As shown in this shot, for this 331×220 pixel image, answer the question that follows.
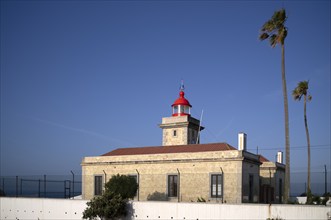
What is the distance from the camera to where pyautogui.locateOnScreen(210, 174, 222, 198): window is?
29214mm

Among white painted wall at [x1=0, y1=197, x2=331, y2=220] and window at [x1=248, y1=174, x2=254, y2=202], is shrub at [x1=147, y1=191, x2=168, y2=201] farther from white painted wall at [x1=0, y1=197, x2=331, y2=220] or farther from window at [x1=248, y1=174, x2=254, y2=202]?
white painted wall at [x1=0, y1=197, x2=331, y2=220]

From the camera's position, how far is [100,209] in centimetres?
2375

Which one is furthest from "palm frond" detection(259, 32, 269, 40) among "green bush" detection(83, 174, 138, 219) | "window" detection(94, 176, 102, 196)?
"window" detection(94, 176, 102, 196)

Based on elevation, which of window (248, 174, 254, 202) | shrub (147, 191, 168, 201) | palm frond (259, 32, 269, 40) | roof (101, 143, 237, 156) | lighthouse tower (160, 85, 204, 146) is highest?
palm frond (259, 32, 269, 40)

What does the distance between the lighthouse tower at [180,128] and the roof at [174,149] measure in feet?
14.4

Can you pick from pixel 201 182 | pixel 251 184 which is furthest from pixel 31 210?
pixel 251 184

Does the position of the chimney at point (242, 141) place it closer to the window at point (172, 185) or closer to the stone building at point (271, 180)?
the stone building at point (271, 180)

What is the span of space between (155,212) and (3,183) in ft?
65.9

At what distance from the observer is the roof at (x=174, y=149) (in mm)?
31922

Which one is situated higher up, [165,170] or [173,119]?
[173,119]

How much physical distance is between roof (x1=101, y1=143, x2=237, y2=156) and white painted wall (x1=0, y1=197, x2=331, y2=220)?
30.3ft

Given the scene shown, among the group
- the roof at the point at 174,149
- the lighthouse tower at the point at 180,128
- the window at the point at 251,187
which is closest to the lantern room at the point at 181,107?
the lighthouse tower at the point at 180,128

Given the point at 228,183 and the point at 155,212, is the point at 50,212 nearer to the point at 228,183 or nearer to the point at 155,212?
the point at 155,212

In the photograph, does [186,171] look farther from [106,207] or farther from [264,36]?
[264,36]
